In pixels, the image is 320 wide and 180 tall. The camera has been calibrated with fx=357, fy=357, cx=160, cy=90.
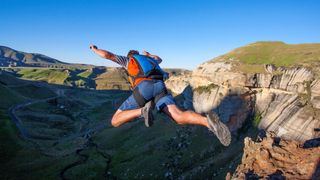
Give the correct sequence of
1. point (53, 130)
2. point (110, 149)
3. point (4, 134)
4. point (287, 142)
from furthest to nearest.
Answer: point (53, 130), point (4, 134), point (110, 149), point (287, 142)

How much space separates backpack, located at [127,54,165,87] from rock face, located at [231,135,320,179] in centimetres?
763

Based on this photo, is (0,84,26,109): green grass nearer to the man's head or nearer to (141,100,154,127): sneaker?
the man's head

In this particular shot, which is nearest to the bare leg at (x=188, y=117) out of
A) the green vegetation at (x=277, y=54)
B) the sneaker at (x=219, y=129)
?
the sneaker at (x=219, y=129)

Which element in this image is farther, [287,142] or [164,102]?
[287,142]

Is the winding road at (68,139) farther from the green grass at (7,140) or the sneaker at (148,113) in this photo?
the sneaker at (148,113)

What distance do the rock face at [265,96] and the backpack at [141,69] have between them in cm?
3427

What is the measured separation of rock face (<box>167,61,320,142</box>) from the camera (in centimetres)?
5456

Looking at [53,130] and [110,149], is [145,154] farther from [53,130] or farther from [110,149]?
[53,130]

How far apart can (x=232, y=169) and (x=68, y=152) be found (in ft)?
180

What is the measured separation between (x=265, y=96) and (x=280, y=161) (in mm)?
46632

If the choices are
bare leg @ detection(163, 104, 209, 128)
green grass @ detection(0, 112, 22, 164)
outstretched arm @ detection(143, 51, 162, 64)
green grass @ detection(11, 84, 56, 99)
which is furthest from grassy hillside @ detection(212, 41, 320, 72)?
green grass @ detection(11, 84, 56, 99)

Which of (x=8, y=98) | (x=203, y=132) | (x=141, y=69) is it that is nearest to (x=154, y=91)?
(x=141, y=69)

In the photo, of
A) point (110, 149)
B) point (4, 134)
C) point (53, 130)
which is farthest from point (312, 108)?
point (53, 130)

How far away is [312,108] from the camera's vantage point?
54.3 meters
